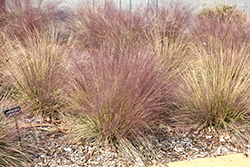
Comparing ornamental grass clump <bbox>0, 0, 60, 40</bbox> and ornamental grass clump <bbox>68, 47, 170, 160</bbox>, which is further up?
ornamental grass clump <bbox>0, 0, 60, 40</bbox>

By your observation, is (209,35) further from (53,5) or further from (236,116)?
(53,5)

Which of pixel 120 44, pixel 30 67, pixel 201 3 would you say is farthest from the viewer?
pixel 201 3

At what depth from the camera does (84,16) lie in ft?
17.1

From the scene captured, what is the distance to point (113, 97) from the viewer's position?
2.47 metres

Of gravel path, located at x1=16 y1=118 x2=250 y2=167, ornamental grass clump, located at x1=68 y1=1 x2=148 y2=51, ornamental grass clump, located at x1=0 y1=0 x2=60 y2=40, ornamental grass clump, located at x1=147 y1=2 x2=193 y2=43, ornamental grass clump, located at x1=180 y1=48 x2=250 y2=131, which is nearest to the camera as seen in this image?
gravel path, located at x1=16 y1=118 x2=250 y2=167

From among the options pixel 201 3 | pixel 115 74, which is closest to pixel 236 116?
pixel 115 74

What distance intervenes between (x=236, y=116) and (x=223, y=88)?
323mm

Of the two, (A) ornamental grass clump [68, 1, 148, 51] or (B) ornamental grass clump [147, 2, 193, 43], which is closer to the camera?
(A) ornamental grass clump [68, 1, 148, 51]

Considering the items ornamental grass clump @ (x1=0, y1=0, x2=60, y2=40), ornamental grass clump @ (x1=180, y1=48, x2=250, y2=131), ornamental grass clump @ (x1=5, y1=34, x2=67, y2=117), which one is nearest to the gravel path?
ornamental grass clump @ (x1=180, y1=48, x2=250, y2=131)

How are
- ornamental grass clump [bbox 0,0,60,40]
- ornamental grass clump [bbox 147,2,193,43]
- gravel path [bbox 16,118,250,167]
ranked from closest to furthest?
1. gravel path [bbox 16,118,250,167]
2. ornamental grass clump [bbox 147,2,193,43]
3. ornamental grass clump [bbox 0,0,60,40]

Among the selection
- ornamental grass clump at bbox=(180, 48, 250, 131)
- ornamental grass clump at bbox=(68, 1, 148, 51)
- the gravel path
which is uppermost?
ornamental grass clump at bbox=(68, 1, 148, 51)

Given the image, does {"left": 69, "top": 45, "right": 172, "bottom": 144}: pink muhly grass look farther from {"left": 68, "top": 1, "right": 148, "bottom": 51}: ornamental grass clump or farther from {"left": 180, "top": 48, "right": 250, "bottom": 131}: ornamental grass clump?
{"left": 68, "top": 1, "right": 148, "bottom": 51}: ornamental grass clump

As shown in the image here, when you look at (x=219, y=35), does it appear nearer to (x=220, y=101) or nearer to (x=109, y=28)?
(x=109, y=28)

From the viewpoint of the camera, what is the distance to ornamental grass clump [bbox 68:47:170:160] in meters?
2.47
